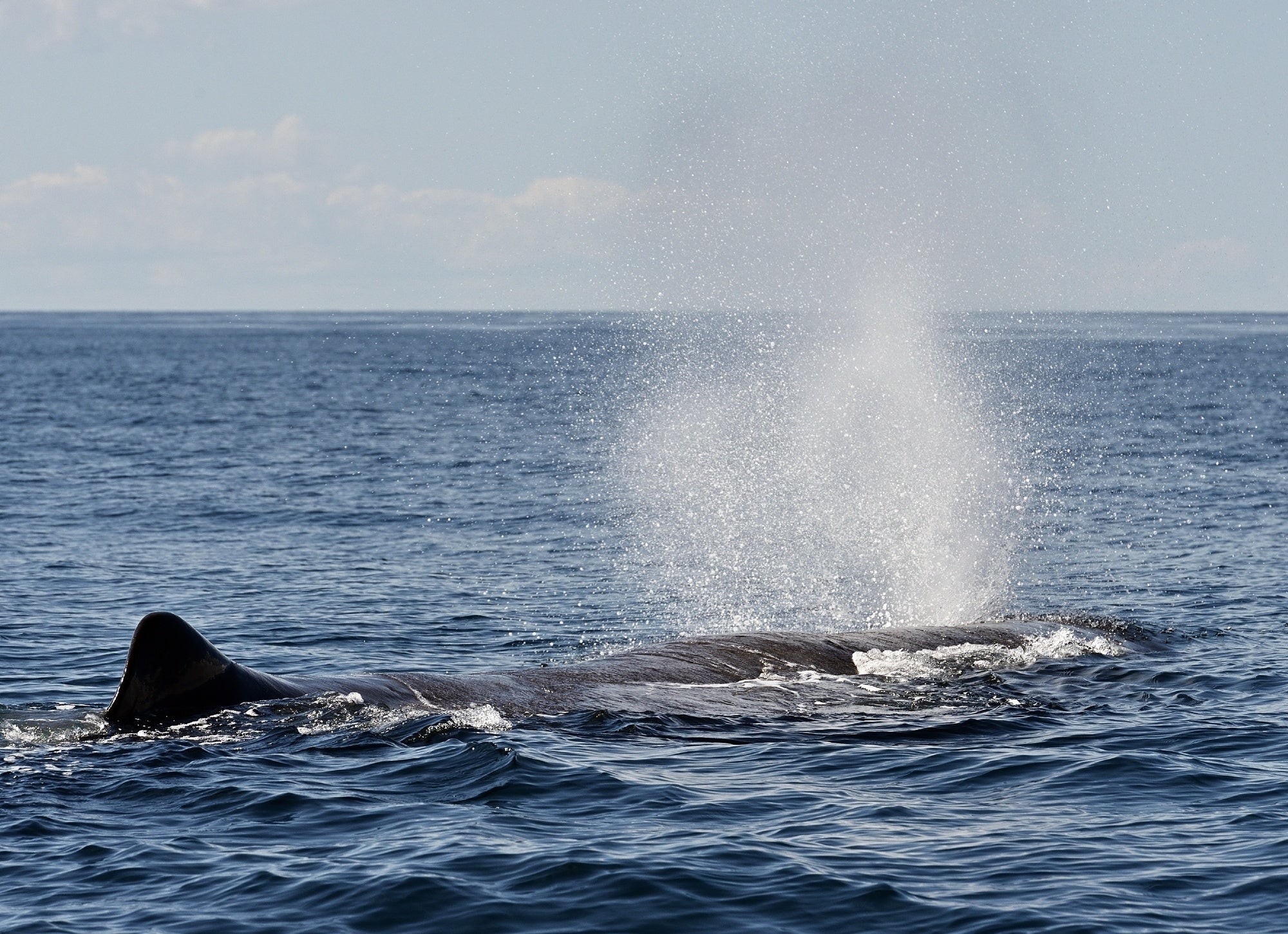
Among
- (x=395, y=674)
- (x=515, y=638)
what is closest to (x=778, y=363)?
(x=515, y=638)

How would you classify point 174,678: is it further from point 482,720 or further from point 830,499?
point 830,499

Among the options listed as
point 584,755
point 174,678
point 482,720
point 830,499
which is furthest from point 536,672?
point 830,499

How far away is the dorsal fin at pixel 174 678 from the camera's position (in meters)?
14.6

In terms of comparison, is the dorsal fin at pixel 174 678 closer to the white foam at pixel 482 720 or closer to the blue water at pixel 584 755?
the blue water at pixel 584 755

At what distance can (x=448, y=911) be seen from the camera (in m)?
11.0

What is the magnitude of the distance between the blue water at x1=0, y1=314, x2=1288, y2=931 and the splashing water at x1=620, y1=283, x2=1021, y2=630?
131cm

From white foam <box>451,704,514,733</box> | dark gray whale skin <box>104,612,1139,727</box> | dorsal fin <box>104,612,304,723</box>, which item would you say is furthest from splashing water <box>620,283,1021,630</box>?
dorsal fin <box>104,612,304,723</box>

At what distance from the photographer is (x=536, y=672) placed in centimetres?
1823

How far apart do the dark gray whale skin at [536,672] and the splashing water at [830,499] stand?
3.66 metres

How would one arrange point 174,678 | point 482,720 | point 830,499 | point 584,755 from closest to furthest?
point 174,678, point 584,755, point 482,720, point 830,499

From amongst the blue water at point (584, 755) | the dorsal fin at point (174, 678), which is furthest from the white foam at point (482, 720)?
the dorsal fin at point (174, 678)

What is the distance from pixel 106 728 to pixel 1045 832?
9034 mm

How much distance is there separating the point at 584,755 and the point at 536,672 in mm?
3169

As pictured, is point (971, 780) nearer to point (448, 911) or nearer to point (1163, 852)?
point (1163, 852)
